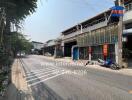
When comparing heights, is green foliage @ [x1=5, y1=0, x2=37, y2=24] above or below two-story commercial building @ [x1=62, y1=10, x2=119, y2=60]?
below

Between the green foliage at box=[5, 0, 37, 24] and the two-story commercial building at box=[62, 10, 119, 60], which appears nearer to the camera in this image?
the green foliage at box=[5, 0, 37, 24]

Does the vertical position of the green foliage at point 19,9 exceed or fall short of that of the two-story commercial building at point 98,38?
it falls short

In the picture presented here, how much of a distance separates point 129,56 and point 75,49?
21488 millimetres

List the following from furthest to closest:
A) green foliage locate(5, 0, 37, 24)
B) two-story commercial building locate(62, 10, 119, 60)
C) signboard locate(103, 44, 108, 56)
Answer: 1. signboard locate(103, 44, 108, 56)
2. two-story commercial building locate(62, 10, 119, 60)
3. green foliage locate(5, 0, 37, 24)

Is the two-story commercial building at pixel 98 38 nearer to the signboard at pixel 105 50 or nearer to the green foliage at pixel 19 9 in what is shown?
the signboard at pixel 105 50

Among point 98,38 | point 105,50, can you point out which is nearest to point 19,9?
point 105,50

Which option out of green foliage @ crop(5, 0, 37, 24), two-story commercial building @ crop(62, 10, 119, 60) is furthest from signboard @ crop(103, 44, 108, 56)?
green foliage @ crop(5, 0, 37, 24)

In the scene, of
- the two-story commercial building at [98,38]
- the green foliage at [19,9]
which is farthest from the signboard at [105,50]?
the green foliage at [19,9]

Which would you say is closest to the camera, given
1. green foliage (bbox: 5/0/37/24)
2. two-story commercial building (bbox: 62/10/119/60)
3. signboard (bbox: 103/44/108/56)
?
green foliage (bbox: 5/0/37/24)

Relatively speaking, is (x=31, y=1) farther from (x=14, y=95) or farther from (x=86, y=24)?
(x=86, y=24)

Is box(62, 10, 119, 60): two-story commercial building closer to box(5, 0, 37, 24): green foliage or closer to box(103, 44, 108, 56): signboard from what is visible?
box(103, 44, 108, 56): signboard

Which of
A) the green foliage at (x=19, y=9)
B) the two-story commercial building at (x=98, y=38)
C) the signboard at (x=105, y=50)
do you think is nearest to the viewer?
the green foliage at (x=19, y=9)

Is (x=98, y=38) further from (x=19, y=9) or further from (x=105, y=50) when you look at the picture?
(x=19, y=9)

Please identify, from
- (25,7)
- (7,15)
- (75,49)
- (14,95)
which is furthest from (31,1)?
(75,49)
